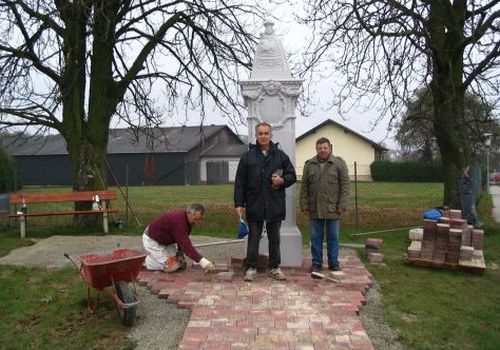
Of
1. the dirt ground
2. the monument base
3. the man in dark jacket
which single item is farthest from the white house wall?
the man in dark jacket

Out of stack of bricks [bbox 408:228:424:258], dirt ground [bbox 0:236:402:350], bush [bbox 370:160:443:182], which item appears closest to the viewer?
dirt ground [bbox 0:236:402:350]

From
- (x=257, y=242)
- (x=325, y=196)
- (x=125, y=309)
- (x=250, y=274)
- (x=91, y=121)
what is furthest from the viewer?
(x=91, y=121)

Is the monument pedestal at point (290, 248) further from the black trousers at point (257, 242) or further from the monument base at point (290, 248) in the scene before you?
the black trousers at point (257, 242)

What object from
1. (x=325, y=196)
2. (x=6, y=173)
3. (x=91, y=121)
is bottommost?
(x=325, y=196)

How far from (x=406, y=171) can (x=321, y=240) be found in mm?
35658

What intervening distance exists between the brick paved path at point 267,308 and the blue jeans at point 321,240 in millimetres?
198

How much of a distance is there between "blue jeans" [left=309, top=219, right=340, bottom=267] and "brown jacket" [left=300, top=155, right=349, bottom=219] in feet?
0.44

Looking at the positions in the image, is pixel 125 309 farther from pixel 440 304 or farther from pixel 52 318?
pixel 440 304

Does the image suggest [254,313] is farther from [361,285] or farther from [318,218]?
[318,218]

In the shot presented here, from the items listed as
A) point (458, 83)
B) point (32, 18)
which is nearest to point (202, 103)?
point (32, 18)

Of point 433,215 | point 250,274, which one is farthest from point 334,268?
point 433,215

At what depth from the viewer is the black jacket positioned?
6453 mm

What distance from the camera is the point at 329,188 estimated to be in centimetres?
679

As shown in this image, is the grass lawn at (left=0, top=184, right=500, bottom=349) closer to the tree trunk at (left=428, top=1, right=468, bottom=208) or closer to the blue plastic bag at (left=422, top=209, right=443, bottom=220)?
the blue plastic bag at (left=422, top=209, right=443, bottom=220)
